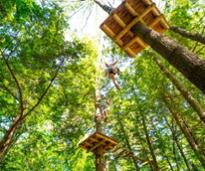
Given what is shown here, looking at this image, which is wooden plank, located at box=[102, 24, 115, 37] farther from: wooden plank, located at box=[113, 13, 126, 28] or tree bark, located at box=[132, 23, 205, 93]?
tree bark, located at box=[132, 23, 205, 93]

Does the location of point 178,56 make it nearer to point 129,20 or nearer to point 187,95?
point 129,20

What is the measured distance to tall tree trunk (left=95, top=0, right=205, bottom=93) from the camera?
3.57 m

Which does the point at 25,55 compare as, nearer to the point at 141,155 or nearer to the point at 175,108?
the point at 175,108

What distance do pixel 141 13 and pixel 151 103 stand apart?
6367 millimetres

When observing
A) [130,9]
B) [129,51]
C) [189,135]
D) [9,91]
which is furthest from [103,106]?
[130,9]

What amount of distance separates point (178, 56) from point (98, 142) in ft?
18.5

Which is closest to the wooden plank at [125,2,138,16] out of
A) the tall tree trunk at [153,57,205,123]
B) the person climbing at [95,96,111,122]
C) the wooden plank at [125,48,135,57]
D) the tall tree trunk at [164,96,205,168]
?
the wooden plank at [125,48,135,57]

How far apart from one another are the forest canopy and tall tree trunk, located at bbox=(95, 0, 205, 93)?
6 cm

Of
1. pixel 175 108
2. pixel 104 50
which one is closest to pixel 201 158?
pixel 175 108

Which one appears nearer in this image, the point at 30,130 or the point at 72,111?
the point at 30,130

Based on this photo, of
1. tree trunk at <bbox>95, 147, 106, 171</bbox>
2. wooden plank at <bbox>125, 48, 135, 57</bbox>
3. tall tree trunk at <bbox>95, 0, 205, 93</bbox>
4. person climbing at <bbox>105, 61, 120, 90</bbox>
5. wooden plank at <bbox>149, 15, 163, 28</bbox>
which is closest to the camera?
tall tree trunk at <bbox>95, 0, 205, 93</bbox>

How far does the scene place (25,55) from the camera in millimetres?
8961

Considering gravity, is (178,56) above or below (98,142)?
below

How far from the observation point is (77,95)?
1162cm
